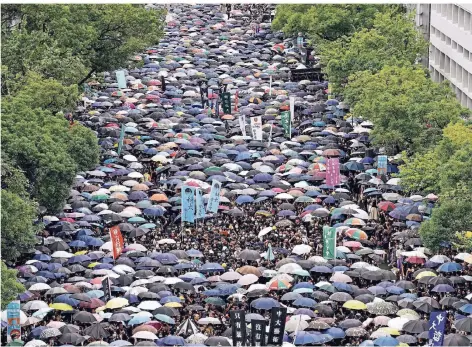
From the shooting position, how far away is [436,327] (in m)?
44.9

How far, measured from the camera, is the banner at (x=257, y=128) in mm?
71625

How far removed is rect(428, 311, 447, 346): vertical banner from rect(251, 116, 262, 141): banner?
27.5 metres

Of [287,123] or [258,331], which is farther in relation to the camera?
[287,123]

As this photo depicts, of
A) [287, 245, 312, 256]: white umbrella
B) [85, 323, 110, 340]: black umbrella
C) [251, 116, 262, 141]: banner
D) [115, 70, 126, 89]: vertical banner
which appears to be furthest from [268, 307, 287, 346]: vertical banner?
[115, 70, 126, 89]: vertical banner

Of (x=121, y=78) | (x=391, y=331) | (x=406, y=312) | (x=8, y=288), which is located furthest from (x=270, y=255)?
(x=121, y=78)

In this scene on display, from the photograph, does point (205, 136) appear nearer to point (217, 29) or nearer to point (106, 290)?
point (106, 290)

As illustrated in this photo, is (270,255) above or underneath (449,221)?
underneath

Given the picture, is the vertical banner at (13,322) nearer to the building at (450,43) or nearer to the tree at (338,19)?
the building at (450,43)

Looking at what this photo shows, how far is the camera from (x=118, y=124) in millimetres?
75688

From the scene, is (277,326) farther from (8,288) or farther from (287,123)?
(287,123)

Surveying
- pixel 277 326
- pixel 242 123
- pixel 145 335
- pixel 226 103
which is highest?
pixel 277 326

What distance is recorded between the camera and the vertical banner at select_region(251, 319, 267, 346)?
44.3 m

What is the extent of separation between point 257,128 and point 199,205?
13015mm

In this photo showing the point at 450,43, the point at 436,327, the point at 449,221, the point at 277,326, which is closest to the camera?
the point at 277,326
